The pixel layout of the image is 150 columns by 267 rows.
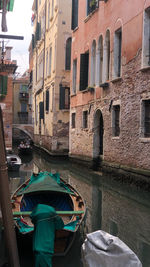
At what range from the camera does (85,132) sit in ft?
52.0

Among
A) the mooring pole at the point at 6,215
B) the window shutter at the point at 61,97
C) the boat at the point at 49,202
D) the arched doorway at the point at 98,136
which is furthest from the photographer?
the window shutter at the point at 61,97

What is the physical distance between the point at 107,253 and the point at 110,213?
440 cm

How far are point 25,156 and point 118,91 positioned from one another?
11675 millimetres

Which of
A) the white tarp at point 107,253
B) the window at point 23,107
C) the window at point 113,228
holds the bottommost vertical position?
the window at point 113,228

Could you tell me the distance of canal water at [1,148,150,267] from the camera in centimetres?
508

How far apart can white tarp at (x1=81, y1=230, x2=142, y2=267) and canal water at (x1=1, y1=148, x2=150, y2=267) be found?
1.21m

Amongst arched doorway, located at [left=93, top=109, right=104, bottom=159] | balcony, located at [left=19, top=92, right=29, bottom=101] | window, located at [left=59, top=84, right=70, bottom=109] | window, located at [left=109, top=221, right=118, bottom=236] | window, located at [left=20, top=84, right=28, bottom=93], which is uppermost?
window, located at [left=20, top=84, right=28, bottom=93]

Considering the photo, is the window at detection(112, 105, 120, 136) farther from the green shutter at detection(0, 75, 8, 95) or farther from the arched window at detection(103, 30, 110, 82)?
the green shutter at detection(0, 75, 8, 95)

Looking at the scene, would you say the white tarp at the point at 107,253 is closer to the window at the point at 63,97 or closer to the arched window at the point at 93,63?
the arched window at the point at 93,63

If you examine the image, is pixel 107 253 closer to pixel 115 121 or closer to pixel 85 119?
pixel 115 121

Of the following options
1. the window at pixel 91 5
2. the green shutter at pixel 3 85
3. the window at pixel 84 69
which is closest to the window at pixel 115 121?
the window at pixel 84 69

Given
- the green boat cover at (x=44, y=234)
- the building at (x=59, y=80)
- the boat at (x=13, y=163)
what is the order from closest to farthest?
the green boat cover at (x=44, y=234) < the boat at (x=13, y=163) < the building at (x=59, y=80)

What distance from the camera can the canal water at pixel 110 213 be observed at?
508 centimetres

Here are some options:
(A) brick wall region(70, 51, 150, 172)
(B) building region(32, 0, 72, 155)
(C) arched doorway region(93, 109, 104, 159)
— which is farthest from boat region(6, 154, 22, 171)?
(B) building region(32, 0, 72, 155)
